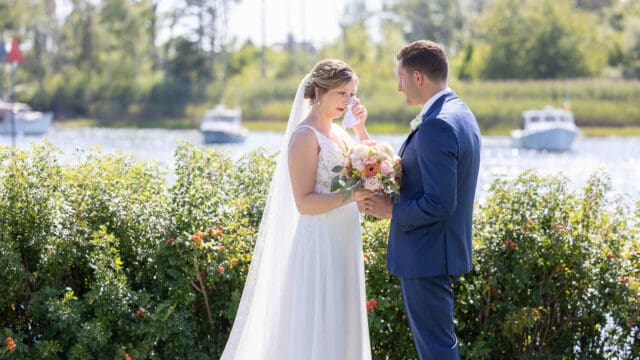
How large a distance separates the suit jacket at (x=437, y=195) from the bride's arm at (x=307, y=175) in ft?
1.35

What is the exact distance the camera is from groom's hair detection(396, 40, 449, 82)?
148 inches

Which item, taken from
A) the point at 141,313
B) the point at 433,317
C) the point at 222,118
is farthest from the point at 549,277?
the point at 222,118

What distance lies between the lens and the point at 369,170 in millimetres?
3916

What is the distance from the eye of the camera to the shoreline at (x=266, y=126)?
49219mm

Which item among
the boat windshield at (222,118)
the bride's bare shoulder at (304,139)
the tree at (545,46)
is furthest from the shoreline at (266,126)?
the bride's bare shoulder at (304,139)

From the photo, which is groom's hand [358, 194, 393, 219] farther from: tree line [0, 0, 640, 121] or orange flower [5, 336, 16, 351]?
tree line [0, 0, 640, 121]

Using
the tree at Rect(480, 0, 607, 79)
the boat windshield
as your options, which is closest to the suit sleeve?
the boat windshield

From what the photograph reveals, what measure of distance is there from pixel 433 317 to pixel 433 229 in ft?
1.28

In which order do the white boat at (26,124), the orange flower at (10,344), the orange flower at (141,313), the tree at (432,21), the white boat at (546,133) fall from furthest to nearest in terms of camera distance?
the tree at (432,21)
the white boat at (26,124)
the white boat at (546,133)
the orange flower at (141,313)
the orange flower at (10,344)

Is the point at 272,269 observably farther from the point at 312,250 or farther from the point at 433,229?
the point at 433,229

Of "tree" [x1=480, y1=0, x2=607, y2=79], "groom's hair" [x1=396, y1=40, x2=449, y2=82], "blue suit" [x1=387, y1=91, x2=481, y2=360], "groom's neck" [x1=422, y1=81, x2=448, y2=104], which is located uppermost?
"tree" [x1=480, y1=0, x2=607, y2=79]

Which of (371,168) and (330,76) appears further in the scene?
(330,76)

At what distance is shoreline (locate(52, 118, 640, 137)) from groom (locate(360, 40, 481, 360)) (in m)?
44.4

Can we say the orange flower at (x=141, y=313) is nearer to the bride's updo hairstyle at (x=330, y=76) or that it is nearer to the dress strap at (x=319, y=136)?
the dress strap at (x=319, y=136)
